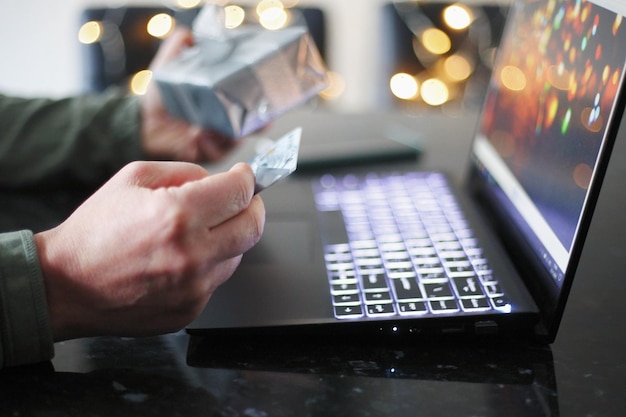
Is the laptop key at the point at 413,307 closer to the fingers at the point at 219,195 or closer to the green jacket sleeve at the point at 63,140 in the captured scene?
the fingers at the point at 219,195

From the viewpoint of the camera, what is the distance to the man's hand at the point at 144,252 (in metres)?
0.45

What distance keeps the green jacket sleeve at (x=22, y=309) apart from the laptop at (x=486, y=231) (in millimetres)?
105

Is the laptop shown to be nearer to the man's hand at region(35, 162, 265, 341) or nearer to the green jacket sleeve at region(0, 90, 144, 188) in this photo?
the man's hand at region(35, 162, 265, 341)

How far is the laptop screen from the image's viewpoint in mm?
487

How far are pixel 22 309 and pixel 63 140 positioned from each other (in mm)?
455

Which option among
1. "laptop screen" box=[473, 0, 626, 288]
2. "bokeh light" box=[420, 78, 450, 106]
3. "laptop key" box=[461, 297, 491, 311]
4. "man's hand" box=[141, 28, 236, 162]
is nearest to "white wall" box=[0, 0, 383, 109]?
"bokeh light" box=[420, 78, 450, 106]

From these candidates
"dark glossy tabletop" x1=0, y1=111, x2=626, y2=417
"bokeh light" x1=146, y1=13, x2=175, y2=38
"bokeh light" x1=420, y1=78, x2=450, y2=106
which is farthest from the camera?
"bokeh light" x1=420, y1=78, x2=450, y2=106

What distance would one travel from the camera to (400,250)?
2.00 ft

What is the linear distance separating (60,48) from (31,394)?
1852mm

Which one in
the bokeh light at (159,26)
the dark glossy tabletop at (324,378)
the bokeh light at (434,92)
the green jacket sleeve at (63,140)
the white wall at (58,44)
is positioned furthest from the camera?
the white wall at (58,44)

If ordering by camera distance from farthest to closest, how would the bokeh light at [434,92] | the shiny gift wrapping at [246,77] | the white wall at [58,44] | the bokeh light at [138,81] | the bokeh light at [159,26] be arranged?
the white wall at [58,44]
the bokeh light at [434,92]
the bokeh light at [138,81]
the bokeh light at [159,26]
the shiny gift wrapping at [246,77]

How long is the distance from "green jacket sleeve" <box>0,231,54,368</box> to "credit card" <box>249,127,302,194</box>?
17cm

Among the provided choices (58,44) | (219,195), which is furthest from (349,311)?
(58,44)

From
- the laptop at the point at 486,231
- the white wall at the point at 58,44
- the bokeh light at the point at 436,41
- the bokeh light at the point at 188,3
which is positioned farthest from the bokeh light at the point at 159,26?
the laptop at the point at 486,231
